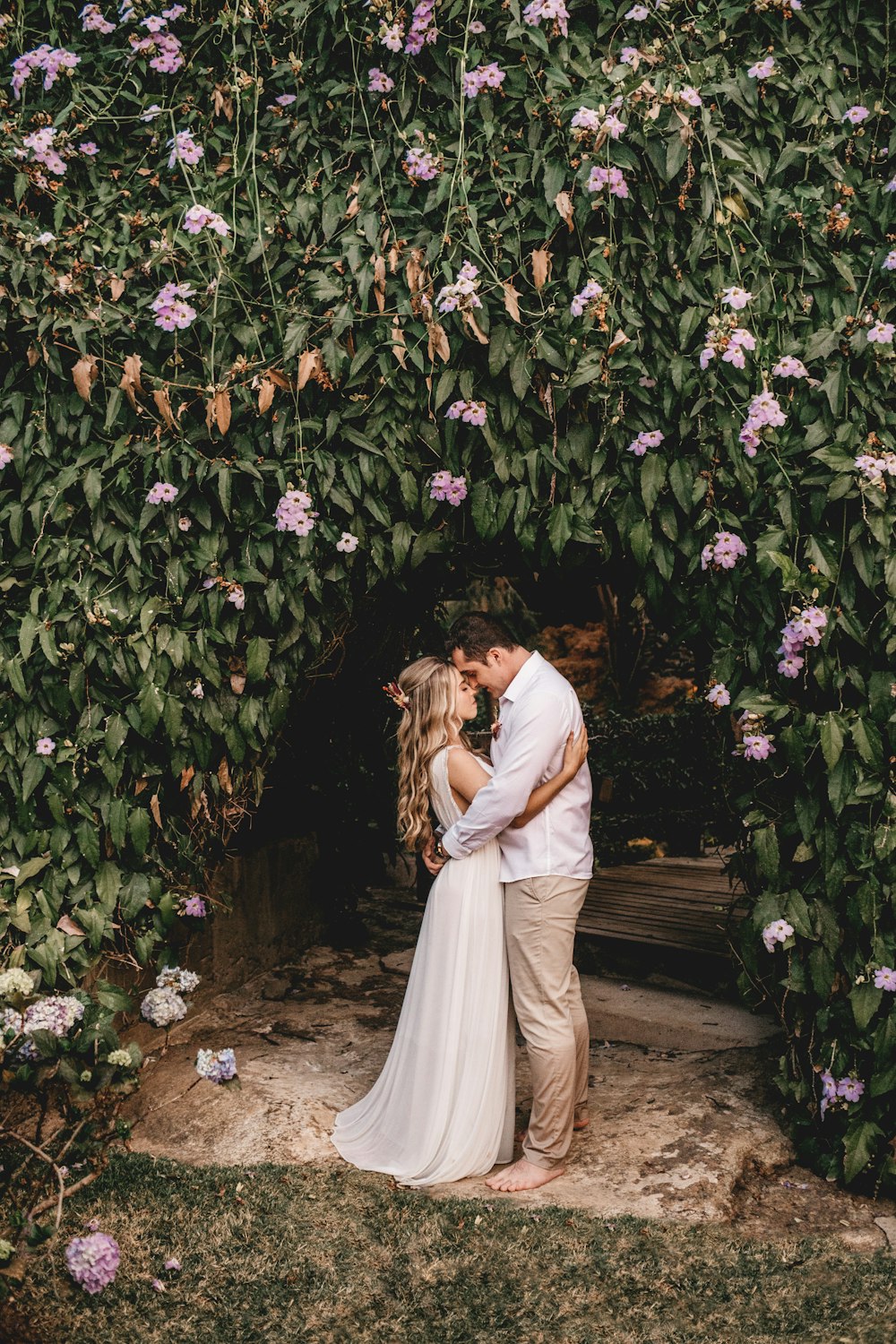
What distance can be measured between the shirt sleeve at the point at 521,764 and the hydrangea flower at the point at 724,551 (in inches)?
26.7

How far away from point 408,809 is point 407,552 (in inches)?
36.2

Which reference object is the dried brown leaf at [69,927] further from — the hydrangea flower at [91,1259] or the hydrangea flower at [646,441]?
the hydrangea flower at [646,441]

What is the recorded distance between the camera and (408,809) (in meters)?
4.08

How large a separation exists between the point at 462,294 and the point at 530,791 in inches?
61.6

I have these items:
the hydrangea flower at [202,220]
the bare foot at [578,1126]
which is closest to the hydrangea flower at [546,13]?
the hydrangea flower at [202,220]

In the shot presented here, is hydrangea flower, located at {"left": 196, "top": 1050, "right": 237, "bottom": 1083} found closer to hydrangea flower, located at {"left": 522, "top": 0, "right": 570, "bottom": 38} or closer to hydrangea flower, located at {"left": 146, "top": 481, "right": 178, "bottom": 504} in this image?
hydrangea flower, located at {"left": 146, "top": 481, "right": 178, "bottom": 504}

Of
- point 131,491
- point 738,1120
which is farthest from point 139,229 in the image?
point 738,1120

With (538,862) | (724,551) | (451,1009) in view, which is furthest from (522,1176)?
(724,551)

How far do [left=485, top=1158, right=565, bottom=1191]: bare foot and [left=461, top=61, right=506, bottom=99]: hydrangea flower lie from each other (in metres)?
3.38

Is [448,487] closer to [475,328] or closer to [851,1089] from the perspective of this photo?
[475,328]

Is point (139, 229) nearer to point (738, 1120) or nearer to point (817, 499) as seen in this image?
point (817, 499)

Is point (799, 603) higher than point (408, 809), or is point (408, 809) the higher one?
point (799, 603)

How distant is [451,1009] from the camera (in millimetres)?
3844

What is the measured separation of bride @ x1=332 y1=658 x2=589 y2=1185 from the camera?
3805 mm
